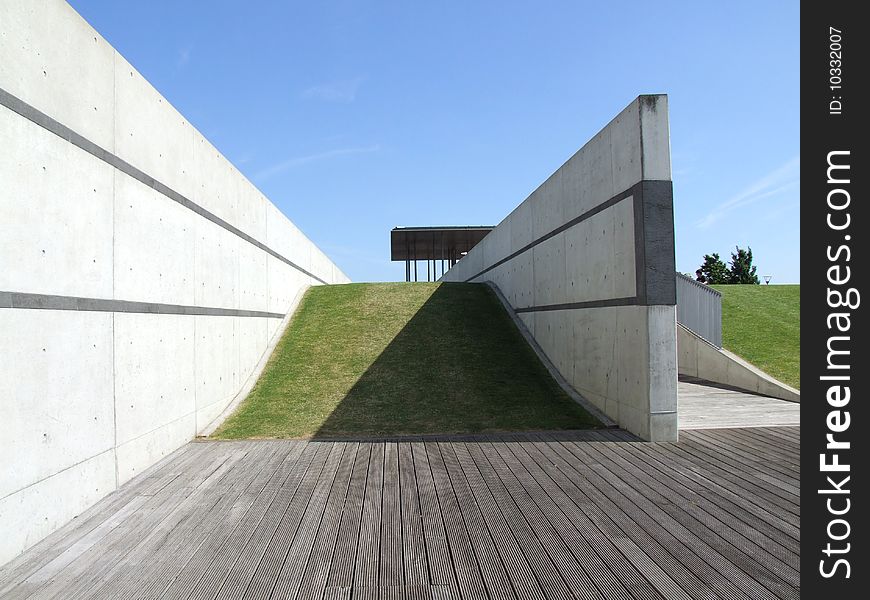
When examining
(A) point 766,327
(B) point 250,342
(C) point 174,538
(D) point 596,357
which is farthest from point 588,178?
(A) point 766,327

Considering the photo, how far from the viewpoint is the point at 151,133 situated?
5.93m

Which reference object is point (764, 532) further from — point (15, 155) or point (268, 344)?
point (268, 344)

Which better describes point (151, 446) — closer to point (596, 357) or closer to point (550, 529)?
point (550, 529)

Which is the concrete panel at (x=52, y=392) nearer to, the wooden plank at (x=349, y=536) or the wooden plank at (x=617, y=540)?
the wooden plank at (x=349, y=536)

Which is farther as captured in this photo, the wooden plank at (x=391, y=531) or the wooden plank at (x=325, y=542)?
the wooden plank at (x=391, y=531)

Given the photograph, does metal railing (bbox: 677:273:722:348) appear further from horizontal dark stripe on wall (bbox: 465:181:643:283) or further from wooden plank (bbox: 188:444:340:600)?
wooden plank (bbox: 188:444:340:600)

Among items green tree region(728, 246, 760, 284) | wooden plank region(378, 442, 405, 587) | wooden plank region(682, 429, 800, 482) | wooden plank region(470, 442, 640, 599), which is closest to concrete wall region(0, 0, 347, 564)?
wooden plank region(378, 442, 405, 587)

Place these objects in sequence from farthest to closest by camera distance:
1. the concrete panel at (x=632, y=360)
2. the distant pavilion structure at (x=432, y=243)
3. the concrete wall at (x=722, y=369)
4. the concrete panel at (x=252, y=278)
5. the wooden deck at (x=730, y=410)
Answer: the distant pavilion structure at (x=432, y=243) → the concrete wall at (x=722, y=369) → the concrete panel at (x=252, y=278) → the wooden deck at (x=730, y=410) → the concrete panel at (x=632, y=360)

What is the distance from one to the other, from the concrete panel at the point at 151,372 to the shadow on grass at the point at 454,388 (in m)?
1.78

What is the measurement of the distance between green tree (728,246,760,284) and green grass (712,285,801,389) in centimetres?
4283

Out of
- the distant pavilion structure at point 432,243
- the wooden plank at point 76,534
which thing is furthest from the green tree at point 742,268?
the wooden plank at point 76,534

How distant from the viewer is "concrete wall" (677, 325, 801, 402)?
435 inches

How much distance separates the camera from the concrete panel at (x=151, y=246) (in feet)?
17.2

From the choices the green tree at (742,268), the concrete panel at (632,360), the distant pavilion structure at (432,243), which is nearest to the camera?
the concrete panel at (632,360)
